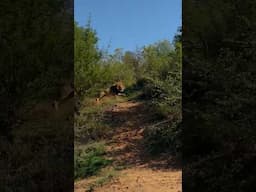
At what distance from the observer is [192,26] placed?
126 inches

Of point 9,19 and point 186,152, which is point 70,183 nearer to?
point 186,152

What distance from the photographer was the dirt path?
15.1ft

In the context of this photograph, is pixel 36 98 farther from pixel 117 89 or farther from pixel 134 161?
pixel 117 89

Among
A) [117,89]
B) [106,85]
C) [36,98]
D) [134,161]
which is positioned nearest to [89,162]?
[134,161]

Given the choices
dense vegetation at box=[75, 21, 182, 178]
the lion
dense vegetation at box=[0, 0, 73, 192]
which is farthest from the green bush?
the lion

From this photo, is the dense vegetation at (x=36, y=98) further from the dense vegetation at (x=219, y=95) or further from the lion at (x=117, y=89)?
the lion at (x=117, y=89)

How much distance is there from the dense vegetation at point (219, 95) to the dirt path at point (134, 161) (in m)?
1.22

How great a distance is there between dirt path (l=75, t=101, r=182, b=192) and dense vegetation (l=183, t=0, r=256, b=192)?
122cm

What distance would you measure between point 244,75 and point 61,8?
5.16 ft

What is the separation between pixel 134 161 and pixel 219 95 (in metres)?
2.98

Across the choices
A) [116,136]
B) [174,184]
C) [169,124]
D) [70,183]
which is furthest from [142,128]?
[70,183]

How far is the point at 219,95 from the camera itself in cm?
319

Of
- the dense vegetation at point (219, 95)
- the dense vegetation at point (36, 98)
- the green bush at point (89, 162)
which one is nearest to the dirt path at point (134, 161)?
the green bush at point (89, 162)

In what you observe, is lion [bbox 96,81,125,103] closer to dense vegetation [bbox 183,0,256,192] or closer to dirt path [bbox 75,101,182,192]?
dirt path [bbox 75,101,182,192]
